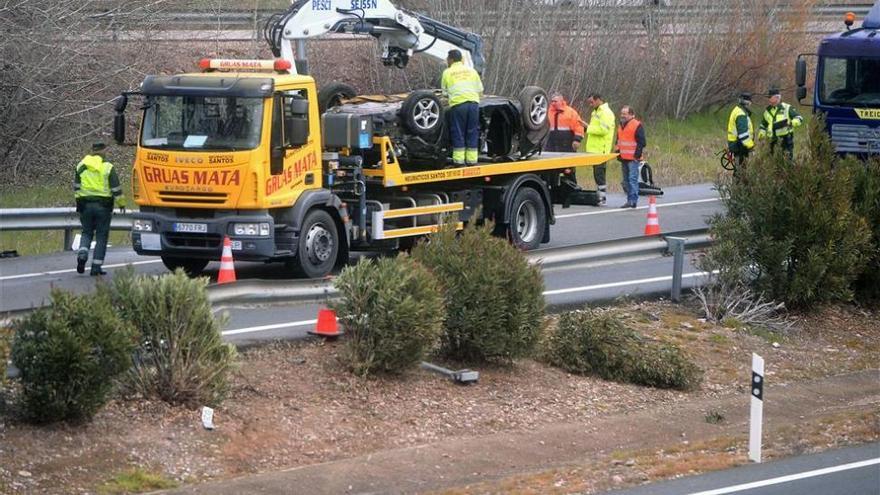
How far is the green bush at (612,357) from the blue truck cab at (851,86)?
11466 mm

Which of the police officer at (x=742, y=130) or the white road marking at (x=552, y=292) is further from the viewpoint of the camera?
the police officer at (x=742, y=130)

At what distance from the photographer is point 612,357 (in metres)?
13.4

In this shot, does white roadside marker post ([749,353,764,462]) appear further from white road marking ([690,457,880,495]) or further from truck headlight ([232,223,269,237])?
truck headlight ([232,223,269,237])

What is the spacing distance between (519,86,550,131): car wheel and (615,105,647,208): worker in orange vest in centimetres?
464

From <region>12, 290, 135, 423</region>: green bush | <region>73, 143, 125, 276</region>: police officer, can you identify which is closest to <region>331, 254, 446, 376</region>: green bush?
<region>12, 290, 135, 423</region>: green bush

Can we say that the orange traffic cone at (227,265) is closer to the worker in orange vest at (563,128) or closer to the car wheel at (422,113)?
the car wheel at (422,113)

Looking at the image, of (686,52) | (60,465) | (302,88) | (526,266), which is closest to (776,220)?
(526,266)

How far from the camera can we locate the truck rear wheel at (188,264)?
55.3ft

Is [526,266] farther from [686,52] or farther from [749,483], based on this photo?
[686,52]

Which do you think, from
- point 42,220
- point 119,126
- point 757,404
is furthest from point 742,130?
point 757,404

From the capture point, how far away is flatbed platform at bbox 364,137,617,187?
1719cm

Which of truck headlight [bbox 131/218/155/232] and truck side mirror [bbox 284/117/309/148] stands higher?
truck side mirror [bbox 284/117/309/148]

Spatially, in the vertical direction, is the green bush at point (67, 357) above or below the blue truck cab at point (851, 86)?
below

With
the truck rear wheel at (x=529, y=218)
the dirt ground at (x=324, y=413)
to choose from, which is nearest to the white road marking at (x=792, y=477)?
the dirt ground at (x=324, y=413)
